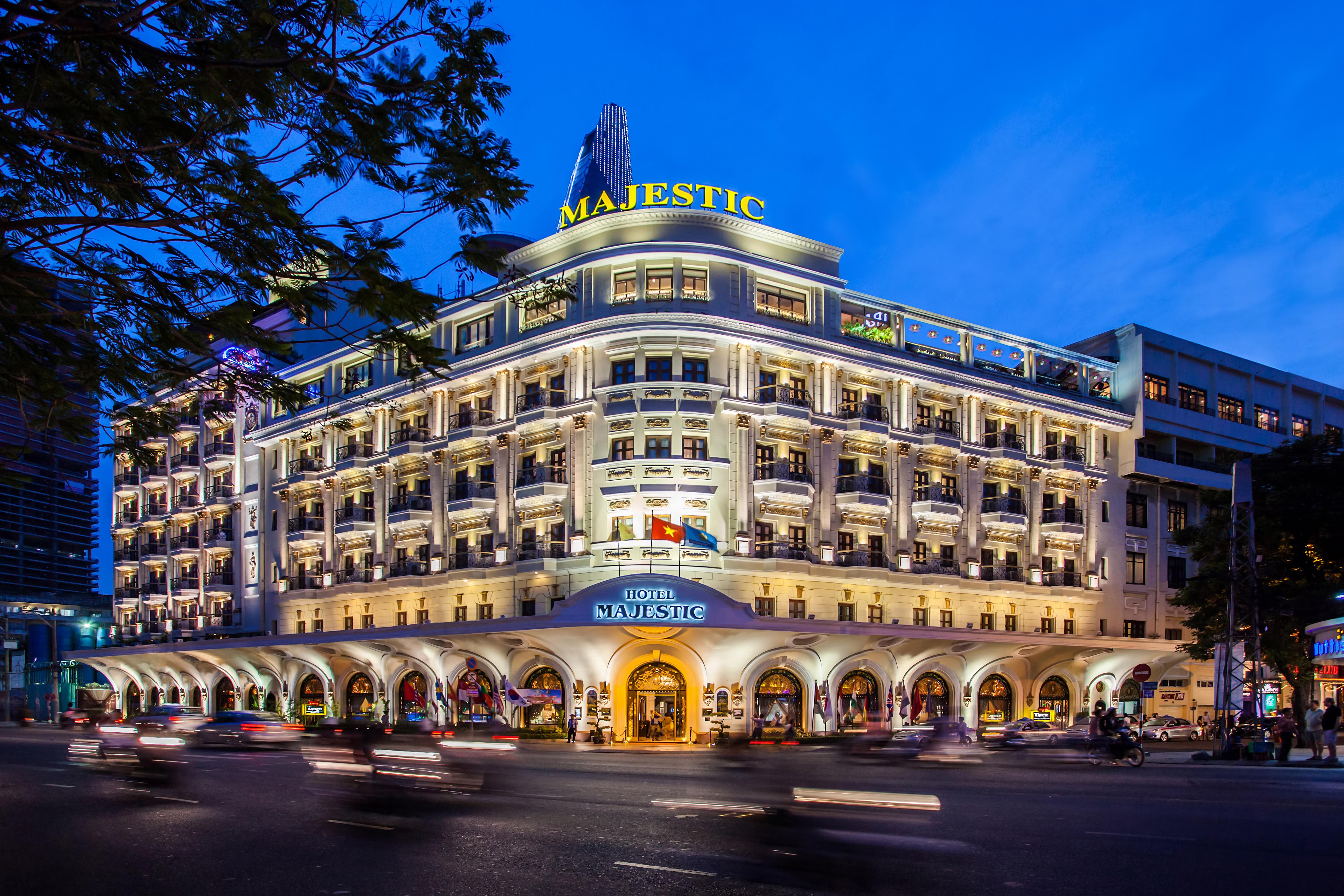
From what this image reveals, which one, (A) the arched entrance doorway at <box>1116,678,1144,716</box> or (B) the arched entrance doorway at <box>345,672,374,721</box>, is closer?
(B) the arched entrance doorway at <box>345,672,374,721</box>

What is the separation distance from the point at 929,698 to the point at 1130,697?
13.8 m

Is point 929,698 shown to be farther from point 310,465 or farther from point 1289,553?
point 310,465

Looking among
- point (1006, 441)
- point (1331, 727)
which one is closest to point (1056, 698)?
point (1006, 441)

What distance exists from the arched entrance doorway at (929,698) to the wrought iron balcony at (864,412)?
10.9 meters

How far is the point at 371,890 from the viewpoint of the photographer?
9367 mm

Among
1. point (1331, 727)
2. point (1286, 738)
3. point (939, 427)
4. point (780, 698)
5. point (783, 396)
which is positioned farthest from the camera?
point (939, 427)

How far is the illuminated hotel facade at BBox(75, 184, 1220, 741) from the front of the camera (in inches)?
1508

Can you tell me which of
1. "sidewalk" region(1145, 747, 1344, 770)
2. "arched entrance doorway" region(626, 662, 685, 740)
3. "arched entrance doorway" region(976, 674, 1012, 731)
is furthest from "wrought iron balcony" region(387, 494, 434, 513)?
"sidewalk" region(1145, 747, 1344, 770)

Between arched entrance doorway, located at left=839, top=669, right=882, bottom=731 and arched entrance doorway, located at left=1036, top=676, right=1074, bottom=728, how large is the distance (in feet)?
30.7

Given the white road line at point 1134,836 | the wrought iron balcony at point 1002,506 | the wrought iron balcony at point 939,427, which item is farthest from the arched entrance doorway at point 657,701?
the white road line at point 1134,836

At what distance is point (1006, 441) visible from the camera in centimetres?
4719

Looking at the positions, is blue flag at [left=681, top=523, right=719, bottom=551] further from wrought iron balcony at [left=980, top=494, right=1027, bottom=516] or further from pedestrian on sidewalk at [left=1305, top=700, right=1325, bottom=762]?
pedestrian on sidewalk at [left=1305, top=700, right=1325, bottom=762]

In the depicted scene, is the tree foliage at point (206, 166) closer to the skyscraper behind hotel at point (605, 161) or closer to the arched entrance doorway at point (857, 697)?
the arched entrance doorway at point (857, 697)

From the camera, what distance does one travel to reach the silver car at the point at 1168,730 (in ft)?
151
